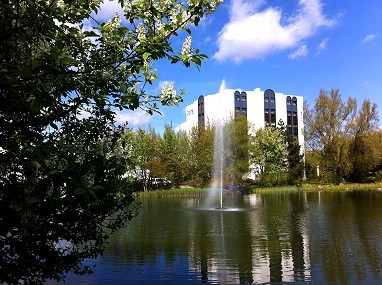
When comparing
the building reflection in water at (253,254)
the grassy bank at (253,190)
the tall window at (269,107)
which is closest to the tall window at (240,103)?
the tall window at (269,107)

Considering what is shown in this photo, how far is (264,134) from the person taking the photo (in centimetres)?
5947

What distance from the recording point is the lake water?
855cm

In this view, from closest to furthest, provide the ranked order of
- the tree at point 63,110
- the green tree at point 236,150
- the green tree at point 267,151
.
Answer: the tree at point 63,110
the green tree at point 236,150
the green tree at point 267,151

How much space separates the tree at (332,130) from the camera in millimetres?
57062

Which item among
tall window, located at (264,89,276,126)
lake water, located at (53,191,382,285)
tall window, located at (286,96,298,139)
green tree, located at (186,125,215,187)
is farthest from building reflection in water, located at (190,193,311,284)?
tall window, located at (286,96,298,139)

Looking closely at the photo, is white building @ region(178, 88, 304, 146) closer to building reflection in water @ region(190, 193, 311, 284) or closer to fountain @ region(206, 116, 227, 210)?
fountain @ region(206, 116, 227, 210)

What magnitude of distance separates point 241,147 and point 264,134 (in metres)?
6.99

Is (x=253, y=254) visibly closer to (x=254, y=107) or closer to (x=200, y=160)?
(x=200, y=160)

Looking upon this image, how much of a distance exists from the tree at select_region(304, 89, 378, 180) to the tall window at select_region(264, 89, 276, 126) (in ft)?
56.8

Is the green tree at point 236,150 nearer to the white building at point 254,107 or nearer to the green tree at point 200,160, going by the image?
the green tree at point 200,160

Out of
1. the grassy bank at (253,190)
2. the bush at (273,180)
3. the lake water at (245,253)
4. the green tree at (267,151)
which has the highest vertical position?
the green tree at (267,151)

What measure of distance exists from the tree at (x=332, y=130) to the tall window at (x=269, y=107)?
17.3 metres

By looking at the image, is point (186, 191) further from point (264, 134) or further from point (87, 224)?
point (87, 224)

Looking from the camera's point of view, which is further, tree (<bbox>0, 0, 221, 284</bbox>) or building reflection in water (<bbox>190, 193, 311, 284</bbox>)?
building reflection in water (<bbox>190, 193, 311, 284</bbox>)
